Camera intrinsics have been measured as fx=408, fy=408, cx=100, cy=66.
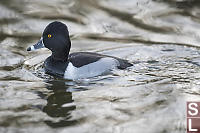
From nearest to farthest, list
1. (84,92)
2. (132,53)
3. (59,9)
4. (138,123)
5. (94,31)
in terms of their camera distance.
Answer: (138,123)
(84,92)
(132,53)
(94,31)
(59,9)

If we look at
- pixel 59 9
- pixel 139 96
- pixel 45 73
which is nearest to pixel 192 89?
pixel 139 96

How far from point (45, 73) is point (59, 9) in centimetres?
430

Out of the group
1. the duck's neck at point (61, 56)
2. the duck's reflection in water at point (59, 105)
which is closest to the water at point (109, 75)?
the duck's reflection in water at point (59, 105)

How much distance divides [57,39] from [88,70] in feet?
2.87

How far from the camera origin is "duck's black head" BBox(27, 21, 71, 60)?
315 inches

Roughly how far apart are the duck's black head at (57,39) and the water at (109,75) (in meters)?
0.55

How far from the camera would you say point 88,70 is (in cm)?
800

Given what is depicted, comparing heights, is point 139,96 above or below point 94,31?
below

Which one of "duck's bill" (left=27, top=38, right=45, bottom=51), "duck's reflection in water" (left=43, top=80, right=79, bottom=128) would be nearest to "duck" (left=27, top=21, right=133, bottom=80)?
"duck's bill" (left=27, top=38, right=45, bottom=51)

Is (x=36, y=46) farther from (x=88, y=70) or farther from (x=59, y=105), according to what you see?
(x=59, y=105)

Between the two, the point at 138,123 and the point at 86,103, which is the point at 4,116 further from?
the point at 138,123

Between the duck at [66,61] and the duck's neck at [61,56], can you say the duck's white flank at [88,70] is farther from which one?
the duck's neck at [61,56]

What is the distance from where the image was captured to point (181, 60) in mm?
8852

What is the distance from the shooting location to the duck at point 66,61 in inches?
314
